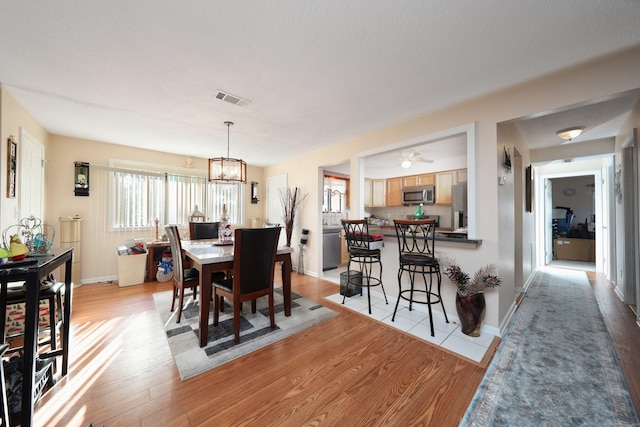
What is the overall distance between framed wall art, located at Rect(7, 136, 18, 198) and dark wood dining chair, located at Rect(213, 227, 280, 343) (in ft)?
7.57

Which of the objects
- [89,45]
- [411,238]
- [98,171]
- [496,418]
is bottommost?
[496,418]

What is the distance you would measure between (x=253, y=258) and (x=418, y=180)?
14.4 ft

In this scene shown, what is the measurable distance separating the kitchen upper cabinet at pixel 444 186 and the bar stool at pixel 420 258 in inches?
94.3

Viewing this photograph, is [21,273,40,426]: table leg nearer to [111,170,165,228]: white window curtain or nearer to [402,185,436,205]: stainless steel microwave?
[111,170,165,228]: white window curtain

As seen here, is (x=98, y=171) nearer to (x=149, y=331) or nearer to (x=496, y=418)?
(x=149, y=331)

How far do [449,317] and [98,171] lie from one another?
18.7ft

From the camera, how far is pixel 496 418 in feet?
4.42

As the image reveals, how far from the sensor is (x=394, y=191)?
5.78 metres

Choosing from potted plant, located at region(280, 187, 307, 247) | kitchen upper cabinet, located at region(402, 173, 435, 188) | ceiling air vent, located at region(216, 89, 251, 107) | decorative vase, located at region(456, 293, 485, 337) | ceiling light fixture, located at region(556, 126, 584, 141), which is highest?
ceiling air vent, located at region(216, 89, 251, 107)

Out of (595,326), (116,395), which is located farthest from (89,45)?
(595,326)

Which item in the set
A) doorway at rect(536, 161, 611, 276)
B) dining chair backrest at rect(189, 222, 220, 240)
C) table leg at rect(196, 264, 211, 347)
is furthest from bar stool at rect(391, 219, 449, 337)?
doorway at rect(536, 161, 611, 276)

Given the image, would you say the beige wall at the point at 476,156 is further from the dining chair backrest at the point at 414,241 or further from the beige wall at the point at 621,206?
the dining chair backrest at the point at 414,241

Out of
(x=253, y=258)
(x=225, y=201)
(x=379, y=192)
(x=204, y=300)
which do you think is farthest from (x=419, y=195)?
(x=204, y=300)

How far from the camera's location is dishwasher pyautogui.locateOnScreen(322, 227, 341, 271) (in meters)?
4.80
